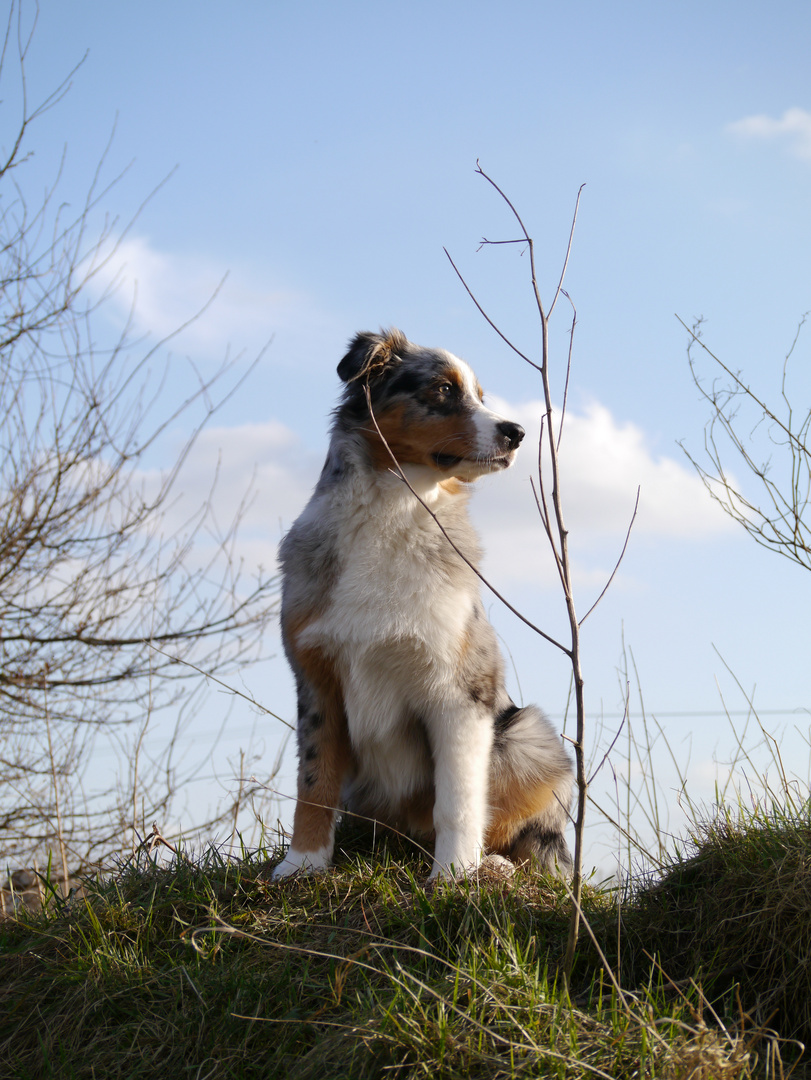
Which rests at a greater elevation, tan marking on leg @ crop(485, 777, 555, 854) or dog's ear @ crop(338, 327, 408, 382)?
dog's ear @ crop(338, 327, 408, 382)

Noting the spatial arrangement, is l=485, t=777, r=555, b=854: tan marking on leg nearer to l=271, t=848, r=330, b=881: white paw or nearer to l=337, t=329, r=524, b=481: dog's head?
l=271, t=848, r=330, b=881: white paw

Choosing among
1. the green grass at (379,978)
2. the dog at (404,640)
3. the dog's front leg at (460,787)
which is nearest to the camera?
the green grass at (379,978)

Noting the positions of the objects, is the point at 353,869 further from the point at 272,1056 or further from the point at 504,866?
the point at 272,1056

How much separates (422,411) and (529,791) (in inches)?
72.8

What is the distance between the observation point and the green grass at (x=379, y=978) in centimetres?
254

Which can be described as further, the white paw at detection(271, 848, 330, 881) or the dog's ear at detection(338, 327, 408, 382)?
the dog's ear at detection(338, 327, 408, 382)

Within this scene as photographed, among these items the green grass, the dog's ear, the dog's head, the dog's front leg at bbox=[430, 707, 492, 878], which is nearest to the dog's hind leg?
the dog's front leg at bbox=[430, 707, 492, 878]

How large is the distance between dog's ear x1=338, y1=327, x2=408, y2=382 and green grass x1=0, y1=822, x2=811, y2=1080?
2.19m

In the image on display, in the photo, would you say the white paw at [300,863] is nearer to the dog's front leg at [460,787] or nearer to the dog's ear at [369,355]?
the dog's front leg at [460,787]

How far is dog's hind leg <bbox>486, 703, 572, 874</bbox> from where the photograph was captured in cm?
423

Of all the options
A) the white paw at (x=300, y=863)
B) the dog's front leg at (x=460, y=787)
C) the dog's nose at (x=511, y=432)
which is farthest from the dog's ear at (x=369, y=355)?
the white paw at (x=300, y=863)

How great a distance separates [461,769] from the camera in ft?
12.7

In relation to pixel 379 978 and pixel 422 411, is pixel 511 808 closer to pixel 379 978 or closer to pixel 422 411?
pixel 379 978

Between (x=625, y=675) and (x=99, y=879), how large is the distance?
277cm
